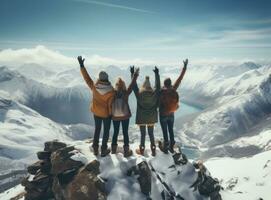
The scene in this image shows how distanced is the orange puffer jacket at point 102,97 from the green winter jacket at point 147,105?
2615 mm

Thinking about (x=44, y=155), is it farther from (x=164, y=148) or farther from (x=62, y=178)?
(x=164, y=148)

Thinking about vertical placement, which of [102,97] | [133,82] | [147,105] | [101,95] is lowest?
[147,105]

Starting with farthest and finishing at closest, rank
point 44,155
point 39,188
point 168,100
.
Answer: point 44,155
point 39,188
point 168,100

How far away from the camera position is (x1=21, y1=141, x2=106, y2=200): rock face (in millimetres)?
23172

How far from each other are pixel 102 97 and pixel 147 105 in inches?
150

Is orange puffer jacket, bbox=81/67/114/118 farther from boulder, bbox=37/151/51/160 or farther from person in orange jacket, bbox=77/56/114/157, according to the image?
boulder, bbox=37/151/51/160

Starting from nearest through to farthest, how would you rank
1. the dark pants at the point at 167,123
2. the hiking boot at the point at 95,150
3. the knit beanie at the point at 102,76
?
the knit beanie at the point at 102,76, the hiking boot at the point at 95,150, the dark pants at the point at 167,123

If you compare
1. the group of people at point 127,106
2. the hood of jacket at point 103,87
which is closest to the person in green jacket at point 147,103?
the group of people at point 127,106

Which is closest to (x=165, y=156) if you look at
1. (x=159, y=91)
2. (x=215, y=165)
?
(x=159, y=91)

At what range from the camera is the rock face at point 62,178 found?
23172 mm

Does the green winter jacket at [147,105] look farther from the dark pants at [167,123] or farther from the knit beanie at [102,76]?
the knit beanie at [102,76]

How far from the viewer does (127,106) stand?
2412 cm

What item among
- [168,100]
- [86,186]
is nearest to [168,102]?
[168,100]

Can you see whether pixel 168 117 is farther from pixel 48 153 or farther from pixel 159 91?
pixel 48 153
